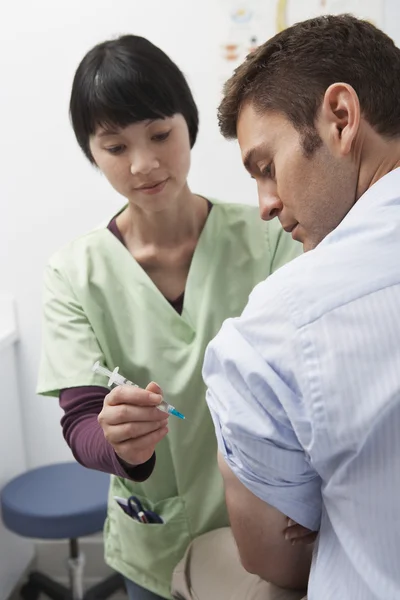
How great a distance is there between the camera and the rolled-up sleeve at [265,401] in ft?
2.00

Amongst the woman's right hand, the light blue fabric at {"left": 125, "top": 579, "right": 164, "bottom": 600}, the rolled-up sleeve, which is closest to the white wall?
the light blue fabric at {"left": 125, "top": 579, "right": 164, "bottom": 600}

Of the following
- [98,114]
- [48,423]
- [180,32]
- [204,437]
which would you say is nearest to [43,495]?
[48,423]

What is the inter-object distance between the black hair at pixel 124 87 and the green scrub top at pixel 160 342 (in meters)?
0.23

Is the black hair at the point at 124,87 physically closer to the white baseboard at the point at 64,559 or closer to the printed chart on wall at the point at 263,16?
the printed chart on wall at the point at 263,16

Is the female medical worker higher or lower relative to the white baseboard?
higher

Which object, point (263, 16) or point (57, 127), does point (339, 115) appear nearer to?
point (263, 16)

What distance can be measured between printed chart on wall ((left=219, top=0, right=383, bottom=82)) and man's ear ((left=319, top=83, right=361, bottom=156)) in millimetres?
1619

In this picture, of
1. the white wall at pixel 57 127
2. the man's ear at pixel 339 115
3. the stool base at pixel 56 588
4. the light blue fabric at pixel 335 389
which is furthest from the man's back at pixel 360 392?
the stool base at pixel 56 588

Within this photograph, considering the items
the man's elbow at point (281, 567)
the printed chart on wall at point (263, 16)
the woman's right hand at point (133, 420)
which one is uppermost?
the printed chart on wall at point (263, 16)

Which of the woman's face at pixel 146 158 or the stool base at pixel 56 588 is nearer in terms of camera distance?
the woman's face at pixel 146 158

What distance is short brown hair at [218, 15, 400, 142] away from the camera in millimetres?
771

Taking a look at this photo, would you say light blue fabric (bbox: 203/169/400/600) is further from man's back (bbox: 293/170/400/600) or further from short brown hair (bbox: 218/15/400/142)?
short brown hair (bbox: 218/15/400/142)

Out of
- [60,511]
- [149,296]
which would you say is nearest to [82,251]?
[149,296]

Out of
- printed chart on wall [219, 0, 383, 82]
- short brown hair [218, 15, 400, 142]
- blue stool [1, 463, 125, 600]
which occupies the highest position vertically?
printed chart on wall [219, 0, 383, 82]
